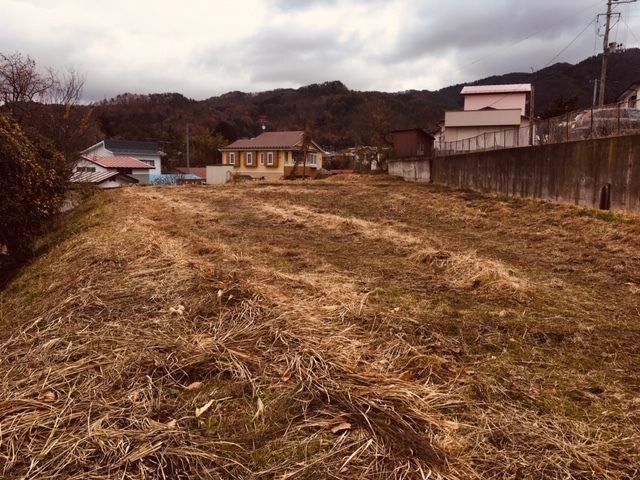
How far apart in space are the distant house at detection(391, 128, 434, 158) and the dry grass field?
27.6m

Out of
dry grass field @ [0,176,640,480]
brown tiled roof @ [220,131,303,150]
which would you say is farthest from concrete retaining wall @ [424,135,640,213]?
brown tiled roof @ [220,131,303,150]

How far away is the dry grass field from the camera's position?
72.9 inches

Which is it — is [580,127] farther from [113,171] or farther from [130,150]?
[130,150]

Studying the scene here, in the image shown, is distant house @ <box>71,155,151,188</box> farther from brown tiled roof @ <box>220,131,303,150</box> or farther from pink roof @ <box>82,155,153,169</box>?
brown tiled roof @ <box>220,131,303,150</box>

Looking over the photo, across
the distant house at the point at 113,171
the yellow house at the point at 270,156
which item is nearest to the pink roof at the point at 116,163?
the distant house at the point at 113,171

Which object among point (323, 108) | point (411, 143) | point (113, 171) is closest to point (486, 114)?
point (411, 143)

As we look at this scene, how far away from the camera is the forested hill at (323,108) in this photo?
3984 cm

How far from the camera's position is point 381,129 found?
35781 millimetres

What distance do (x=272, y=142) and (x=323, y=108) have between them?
35975mm

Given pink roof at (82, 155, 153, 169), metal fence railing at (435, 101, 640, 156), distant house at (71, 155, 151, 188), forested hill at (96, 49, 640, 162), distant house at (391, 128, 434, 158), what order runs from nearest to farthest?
metal fence railing at (435, 101, 640, 156) → distant house at (71, 155, 151, 188) → distant house at (391, 128, 434, 158) → pink roof at (82, 155, 153, 169) → forested hill at (96, 49, 640, 162)

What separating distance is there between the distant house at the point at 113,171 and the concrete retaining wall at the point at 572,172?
21.1 m

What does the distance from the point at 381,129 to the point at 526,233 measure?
2939 centimetres

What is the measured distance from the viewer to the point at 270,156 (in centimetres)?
4062

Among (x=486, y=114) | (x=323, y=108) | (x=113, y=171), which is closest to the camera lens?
(x=113, y=171)
